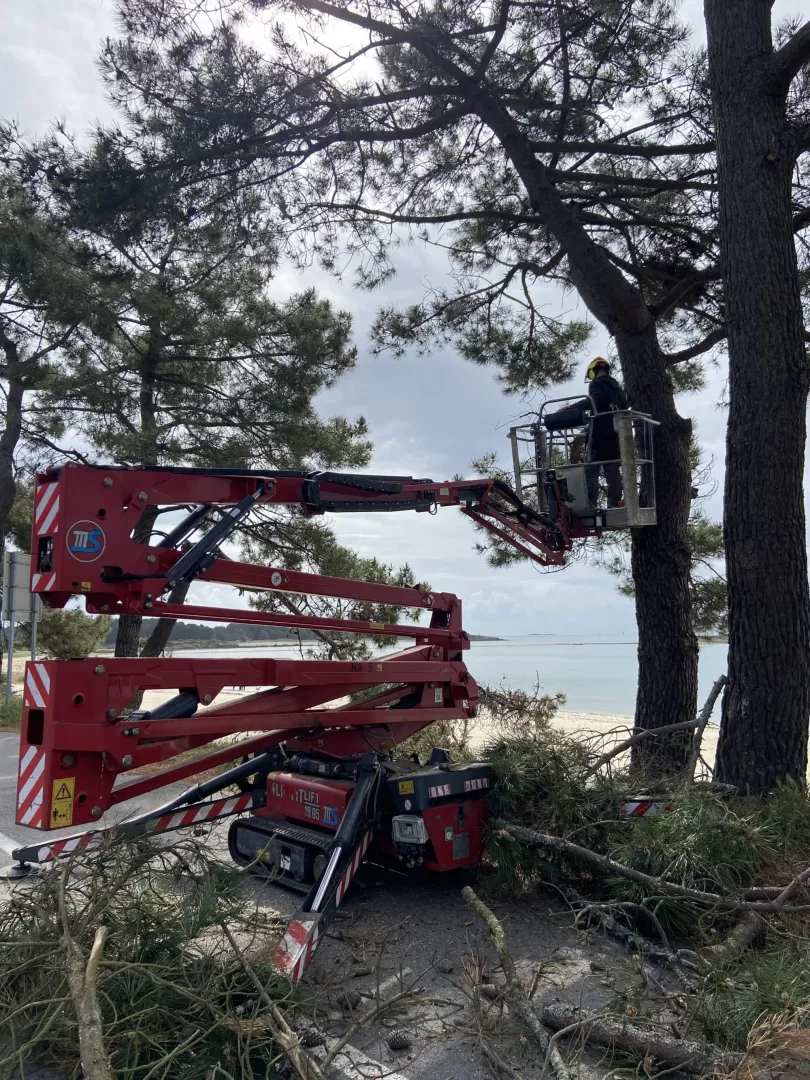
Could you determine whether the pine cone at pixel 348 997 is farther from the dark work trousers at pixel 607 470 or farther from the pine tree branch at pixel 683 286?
the pine tree branch at pixel 683 286

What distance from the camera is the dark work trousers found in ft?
24.2

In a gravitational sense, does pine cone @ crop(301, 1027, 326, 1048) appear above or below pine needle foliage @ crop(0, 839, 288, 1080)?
below

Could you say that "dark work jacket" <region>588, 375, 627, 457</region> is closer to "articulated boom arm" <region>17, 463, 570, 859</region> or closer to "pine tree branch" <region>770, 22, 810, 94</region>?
"articulated boom arm" <region>17, 463, 570, 859</region>

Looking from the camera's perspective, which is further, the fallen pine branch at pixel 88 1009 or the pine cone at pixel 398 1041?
the pine cone at pixel 398 1041

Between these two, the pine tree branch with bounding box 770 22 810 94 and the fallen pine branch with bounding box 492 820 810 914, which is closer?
the fallen pine branch with bounding box 492 820 810 914

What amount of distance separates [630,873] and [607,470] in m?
3.87

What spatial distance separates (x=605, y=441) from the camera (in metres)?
7.48

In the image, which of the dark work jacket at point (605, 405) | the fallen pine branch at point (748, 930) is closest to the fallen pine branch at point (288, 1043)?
the fallen pine branch at point (748, 930)

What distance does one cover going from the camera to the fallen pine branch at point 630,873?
3.87m

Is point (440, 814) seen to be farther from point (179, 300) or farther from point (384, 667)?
point (179, 300)

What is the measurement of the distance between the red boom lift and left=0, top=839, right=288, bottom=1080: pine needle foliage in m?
0.22

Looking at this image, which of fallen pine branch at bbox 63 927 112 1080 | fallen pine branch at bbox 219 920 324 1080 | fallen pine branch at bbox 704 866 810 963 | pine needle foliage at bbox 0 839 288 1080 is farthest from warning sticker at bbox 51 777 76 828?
fallen pine branch at bbox 704 866 810 963

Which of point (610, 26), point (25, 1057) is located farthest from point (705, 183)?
point (25, 1057)

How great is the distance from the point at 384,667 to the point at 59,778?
225cm
